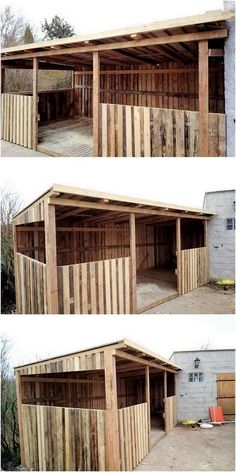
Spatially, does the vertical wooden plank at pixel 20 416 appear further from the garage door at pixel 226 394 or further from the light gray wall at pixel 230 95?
the garage door at pixel 226 394

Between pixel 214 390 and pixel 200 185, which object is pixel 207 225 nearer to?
pixel 200 185

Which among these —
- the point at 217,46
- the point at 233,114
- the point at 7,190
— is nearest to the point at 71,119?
the point at 7,190

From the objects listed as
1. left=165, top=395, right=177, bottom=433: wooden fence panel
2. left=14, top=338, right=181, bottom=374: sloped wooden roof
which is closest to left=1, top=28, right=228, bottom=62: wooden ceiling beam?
left=14, top=338, right=181, bottom=374: sloped wooden roof

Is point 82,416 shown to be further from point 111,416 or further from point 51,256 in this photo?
point 51,256

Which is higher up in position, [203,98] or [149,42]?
[149,42]

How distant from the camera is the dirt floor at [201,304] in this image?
721cm

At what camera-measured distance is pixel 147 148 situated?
18.5 feet

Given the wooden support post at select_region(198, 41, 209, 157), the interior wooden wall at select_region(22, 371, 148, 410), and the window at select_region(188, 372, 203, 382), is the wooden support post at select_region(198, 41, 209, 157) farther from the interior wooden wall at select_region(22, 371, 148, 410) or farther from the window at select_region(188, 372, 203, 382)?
the window at select_region(188, 372, 203, 382)

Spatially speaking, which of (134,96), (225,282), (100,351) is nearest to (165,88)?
(134,96)

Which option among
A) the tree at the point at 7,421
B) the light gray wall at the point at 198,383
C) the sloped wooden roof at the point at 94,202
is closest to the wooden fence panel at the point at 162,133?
the sloped wooden roof at the point at 94,202

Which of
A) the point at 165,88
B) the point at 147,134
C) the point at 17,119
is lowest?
the point at 147,134

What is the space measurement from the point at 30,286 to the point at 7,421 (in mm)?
5460

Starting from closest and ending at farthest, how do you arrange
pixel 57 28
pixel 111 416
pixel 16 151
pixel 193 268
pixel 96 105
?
pixel 111 416
pixel 96 105
pixel 16 151
pixel 193 268
pixel 57 28

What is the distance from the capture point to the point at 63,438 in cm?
579
